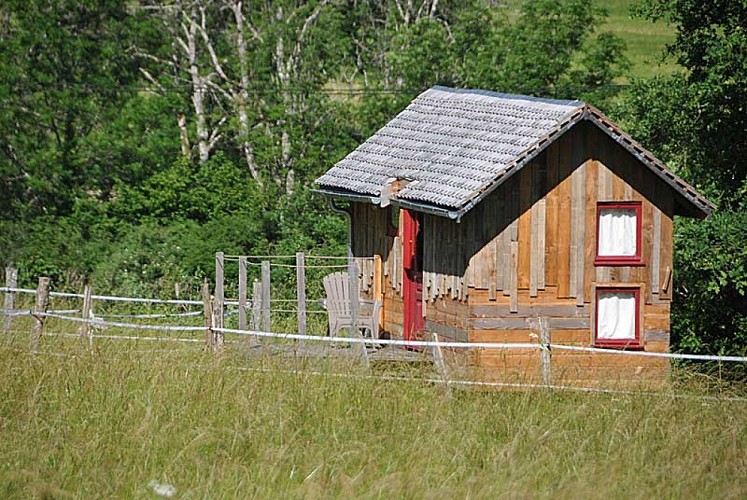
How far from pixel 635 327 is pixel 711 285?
2.12 meters

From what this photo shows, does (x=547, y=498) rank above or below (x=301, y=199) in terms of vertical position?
below

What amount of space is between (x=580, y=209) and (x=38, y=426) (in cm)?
896

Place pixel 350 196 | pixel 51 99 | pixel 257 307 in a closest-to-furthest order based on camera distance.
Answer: pixel 257 307 → pixel 350 196 → pixel 51 99

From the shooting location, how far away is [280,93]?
33.2m

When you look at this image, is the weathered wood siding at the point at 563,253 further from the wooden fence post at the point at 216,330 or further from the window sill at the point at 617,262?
the wooden fence post at the point at 216,330

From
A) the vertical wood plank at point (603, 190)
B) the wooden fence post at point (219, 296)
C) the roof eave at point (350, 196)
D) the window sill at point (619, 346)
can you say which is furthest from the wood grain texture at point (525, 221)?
the wooden fence post at point (219, 296)

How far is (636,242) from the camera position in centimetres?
1838

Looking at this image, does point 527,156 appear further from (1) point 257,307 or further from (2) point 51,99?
(2) point 51,99

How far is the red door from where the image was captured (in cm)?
1934

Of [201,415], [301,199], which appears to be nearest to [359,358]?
[201,415]

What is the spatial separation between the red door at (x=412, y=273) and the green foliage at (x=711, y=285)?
441 centimetres

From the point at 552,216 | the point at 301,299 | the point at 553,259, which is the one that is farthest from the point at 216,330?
the point at 552,216

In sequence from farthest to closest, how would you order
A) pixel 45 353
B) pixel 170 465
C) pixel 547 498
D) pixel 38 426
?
pixel 45 353, pixel 38 426, pixel 170 465, pixel 547 498

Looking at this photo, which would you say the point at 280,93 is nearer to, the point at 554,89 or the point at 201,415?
the point at 554,89
